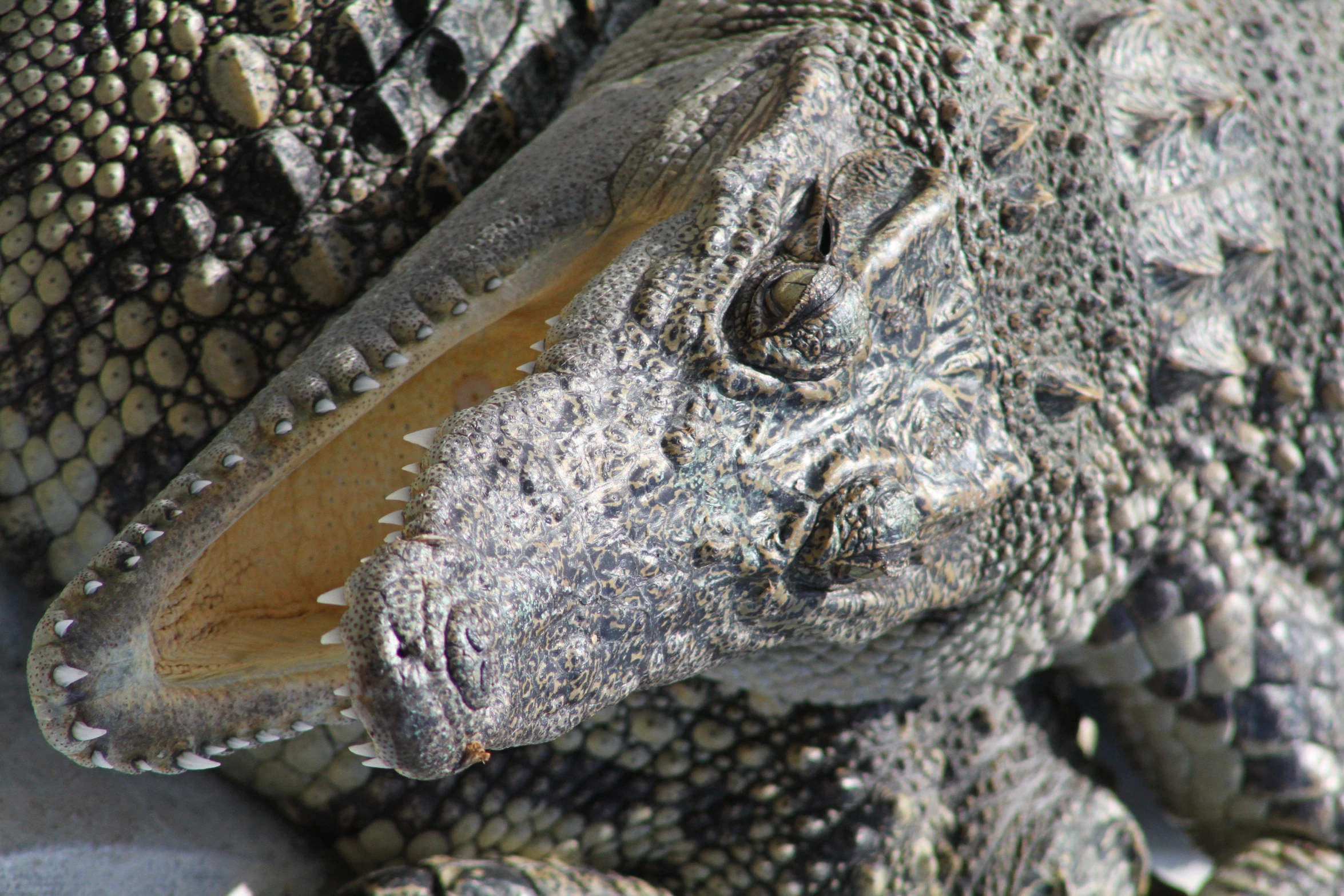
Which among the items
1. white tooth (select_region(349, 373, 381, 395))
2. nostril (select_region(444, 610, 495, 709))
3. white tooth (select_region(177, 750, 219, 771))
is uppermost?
white tooth (select_region(349, 373, 381, 395))

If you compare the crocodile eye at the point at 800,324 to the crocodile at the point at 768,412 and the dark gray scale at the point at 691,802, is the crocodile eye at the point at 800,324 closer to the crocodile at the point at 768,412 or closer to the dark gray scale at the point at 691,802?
the crocodile at the point at 768,412

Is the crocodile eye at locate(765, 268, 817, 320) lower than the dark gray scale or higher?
higher

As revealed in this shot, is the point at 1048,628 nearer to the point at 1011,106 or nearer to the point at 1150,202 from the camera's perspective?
the point at 1150,202

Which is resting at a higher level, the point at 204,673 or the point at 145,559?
the point at 145,559

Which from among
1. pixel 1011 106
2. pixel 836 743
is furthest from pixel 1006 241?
pixel 836 743

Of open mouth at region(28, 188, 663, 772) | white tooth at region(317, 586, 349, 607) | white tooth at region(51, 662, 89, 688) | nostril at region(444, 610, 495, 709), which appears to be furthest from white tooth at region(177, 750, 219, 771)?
nostril at region(444, 610, 495, 709)

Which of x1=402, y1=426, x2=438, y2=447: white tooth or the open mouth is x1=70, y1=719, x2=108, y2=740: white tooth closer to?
the open mouth

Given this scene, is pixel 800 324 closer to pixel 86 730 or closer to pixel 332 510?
pixel 332 510
